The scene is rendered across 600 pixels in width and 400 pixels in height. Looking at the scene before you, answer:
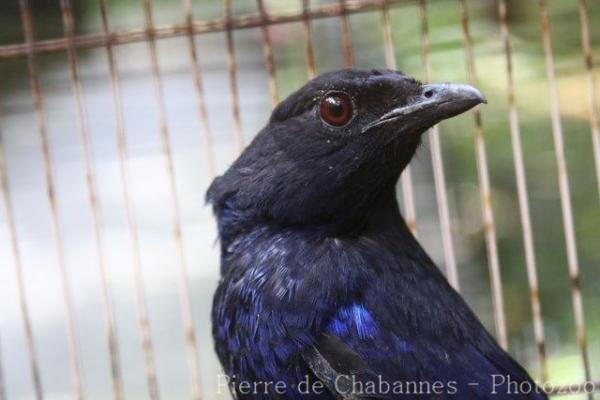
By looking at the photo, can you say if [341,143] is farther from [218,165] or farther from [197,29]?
[218,165]

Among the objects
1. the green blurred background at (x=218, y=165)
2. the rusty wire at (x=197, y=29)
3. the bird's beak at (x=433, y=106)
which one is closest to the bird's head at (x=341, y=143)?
the bird's beak at (x=433, y=106)

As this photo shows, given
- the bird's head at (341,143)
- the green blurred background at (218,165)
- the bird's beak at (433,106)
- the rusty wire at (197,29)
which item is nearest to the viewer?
the bird's beak at (433,106)

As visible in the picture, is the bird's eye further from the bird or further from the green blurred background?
the green blurred background

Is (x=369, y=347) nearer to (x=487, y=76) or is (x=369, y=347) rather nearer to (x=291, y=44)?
(x=487, y=76)

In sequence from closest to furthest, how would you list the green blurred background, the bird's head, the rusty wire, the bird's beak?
the bird's beak
the bird's head
the rusty wire
the green blurred background

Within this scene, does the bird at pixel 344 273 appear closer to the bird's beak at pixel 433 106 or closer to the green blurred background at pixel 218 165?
the bird's beak at pixel 433 106

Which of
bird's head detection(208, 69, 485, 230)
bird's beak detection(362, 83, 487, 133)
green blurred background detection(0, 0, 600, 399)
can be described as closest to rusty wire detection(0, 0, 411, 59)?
bird's head detection(208, 69, 485, 230)
